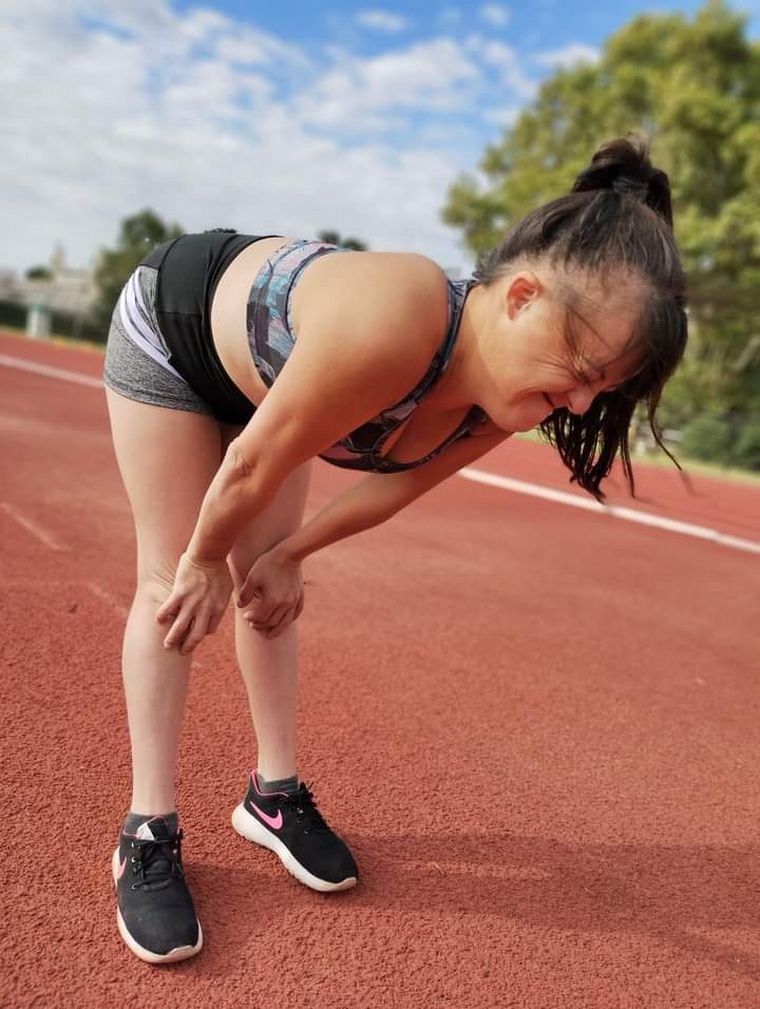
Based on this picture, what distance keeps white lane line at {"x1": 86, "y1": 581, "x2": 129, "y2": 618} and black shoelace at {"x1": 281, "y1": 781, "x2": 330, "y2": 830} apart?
166 cm

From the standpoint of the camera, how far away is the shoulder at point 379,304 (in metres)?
1.48

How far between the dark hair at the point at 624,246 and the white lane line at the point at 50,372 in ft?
45.7

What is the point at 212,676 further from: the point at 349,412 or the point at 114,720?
the point at 349,412

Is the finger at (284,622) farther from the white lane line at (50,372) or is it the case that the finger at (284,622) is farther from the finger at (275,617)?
the white lane line at (50,372)

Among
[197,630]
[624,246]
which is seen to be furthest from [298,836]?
[624,246]

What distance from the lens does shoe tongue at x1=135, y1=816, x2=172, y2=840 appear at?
6.35 feet

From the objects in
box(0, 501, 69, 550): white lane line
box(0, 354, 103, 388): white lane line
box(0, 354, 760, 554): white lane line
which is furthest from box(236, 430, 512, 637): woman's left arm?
box(0, 354, 103, 388): white lane line

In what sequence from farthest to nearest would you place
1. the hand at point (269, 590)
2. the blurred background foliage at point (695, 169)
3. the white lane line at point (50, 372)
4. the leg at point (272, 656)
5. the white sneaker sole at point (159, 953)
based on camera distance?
1. the blurred background foliage at point (695, 169)
2. the white lane line at point (50, 372)
3. the leg at point (272, 656)
4. the hand at point (269, 590)
5. the white sneaker sole at point (159, 953)

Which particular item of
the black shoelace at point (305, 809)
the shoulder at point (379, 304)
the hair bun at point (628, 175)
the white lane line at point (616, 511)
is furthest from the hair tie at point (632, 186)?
the white lane line at point (616, 511)

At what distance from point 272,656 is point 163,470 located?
1.87ft

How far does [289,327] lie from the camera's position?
1.67 meters

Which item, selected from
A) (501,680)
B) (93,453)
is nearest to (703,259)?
(93,453)

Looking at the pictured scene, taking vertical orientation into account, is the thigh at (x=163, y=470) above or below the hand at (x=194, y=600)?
above

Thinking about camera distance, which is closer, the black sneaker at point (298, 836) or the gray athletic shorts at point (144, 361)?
the gray athletic shorts at point (144, 361)
